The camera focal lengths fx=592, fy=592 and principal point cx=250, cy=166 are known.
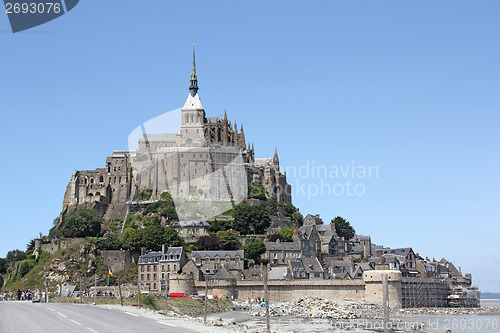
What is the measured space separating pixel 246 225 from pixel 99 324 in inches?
2351

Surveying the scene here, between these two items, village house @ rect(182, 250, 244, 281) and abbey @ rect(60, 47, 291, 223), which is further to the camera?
abbey @ rect(60, 47, 291, 223)

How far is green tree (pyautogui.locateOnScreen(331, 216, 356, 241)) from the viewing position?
96188 mm

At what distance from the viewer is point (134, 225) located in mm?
90250

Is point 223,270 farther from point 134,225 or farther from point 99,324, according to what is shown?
point 99,324

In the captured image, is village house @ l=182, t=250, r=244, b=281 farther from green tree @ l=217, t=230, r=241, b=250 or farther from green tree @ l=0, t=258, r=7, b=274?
green tree @ l=0, t=258, r=7, b=274

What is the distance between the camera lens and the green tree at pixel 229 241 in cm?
8000

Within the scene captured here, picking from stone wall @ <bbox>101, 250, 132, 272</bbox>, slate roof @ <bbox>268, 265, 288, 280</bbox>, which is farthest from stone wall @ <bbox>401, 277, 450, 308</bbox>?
stone wall @ <bbox>101, 250, 132, 272</bbox>

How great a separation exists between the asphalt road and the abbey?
206ft

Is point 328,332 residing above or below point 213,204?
below

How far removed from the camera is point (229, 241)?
81.1 m

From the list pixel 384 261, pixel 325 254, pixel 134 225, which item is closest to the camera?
pixel 384 261

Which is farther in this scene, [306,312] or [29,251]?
[29,251]

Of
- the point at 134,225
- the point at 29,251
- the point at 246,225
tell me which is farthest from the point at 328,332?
the point at 29,251

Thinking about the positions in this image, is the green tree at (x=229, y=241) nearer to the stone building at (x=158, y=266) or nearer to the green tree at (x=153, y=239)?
the green tree at (x=153, y=239)
